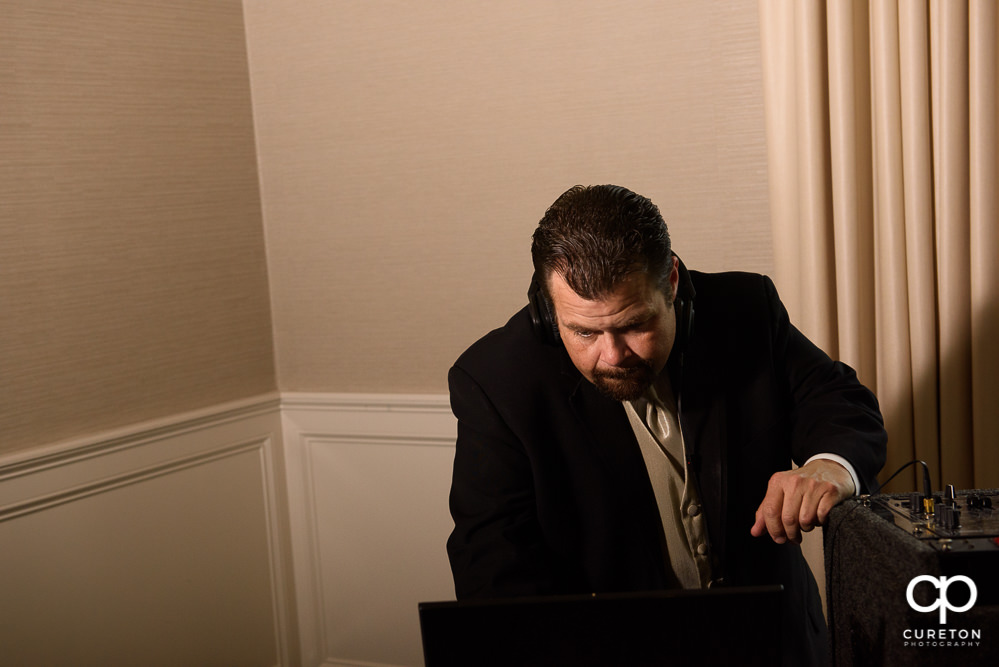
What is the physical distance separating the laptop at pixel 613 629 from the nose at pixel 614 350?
54cm

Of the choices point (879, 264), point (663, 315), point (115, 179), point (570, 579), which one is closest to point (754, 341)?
point (663, 315)

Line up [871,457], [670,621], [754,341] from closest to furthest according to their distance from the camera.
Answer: [670,621] → [871,457] → [754,341]

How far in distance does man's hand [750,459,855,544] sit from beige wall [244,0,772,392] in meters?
1.30

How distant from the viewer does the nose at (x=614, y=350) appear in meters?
1.39

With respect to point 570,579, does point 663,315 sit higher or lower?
higher

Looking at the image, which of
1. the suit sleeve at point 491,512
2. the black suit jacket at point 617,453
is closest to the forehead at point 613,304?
the black suit jacket at point 617,453

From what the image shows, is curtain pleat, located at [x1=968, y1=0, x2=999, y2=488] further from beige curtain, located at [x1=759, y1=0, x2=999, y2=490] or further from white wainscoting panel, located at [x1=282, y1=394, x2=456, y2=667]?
white wainscoting panel, located at [x1=282, y1=394, x2=456, y2=667]

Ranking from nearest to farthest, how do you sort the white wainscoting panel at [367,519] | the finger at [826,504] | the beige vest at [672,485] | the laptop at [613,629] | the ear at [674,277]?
the laptop at [613,629]
the finger at [826,504]
the ear at [674,277]
the beige vest at [672,485]
the white wainscoting panel at [367,519]

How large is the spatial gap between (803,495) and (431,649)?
57 cm

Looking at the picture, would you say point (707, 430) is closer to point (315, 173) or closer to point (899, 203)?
point (899, 203)

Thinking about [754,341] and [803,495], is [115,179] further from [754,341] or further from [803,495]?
[803,495]

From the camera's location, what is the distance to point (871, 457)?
142cm

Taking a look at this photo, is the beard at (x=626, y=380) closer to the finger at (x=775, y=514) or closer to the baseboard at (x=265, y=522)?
the finger at (x=775, y=514)

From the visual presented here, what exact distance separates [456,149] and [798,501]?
1.86 m
